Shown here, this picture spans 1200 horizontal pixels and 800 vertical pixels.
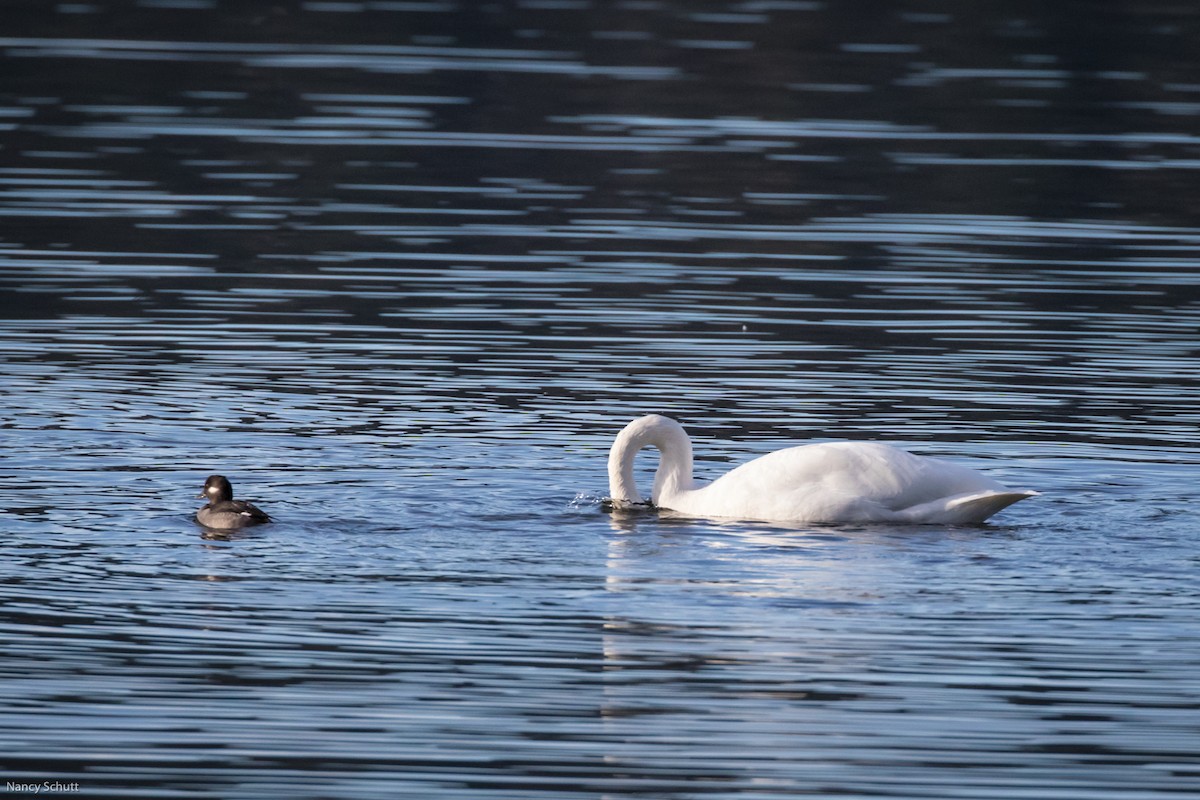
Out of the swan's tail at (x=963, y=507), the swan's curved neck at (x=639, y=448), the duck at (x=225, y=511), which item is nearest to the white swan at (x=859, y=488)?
the swan's tail at (x=963, y=507)

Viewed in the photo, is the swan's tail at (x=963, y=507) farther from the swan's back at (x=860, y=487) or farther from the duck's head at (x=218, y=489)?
the duck's head at (x=218, y=489)

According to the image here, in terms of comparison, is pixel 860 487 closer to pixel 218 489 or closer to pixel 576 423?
pixel 576 423

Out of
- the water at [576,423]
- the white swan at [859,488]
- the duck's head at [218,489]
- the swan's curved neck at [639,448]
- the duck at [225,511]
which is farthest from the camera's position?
the swan's curved neck at [639,448]

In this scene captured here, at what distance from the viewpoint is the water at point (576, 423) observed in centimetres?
1027

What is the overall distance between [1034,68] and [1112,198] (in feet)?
46.4

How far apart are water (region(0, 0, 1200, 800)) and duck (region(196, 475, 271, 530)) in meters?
0.15

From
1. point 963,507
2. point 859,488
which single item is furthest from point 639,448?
point 963,507

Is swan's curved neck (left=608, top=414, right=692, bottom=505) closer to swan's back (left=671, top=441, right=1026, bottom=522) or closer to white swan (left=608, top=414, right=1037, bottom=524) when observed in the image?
white swan (left=608, top=414, right=1037, bottom=524)

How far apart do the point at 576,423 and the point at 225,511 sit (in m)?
4.04

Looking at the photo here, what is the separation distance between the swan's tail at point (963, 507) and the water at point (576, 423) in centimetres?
19

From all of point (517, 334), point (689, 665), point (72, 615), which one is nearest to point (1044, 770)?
point (689, 665)

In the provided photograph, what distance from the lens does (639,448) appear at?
50.0 feet

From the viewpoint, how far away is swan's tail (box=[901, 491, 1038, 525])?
46.2 feet

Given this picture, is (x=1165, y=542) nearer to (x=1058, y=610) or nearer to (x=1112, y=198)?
(x=1058, y=610)
